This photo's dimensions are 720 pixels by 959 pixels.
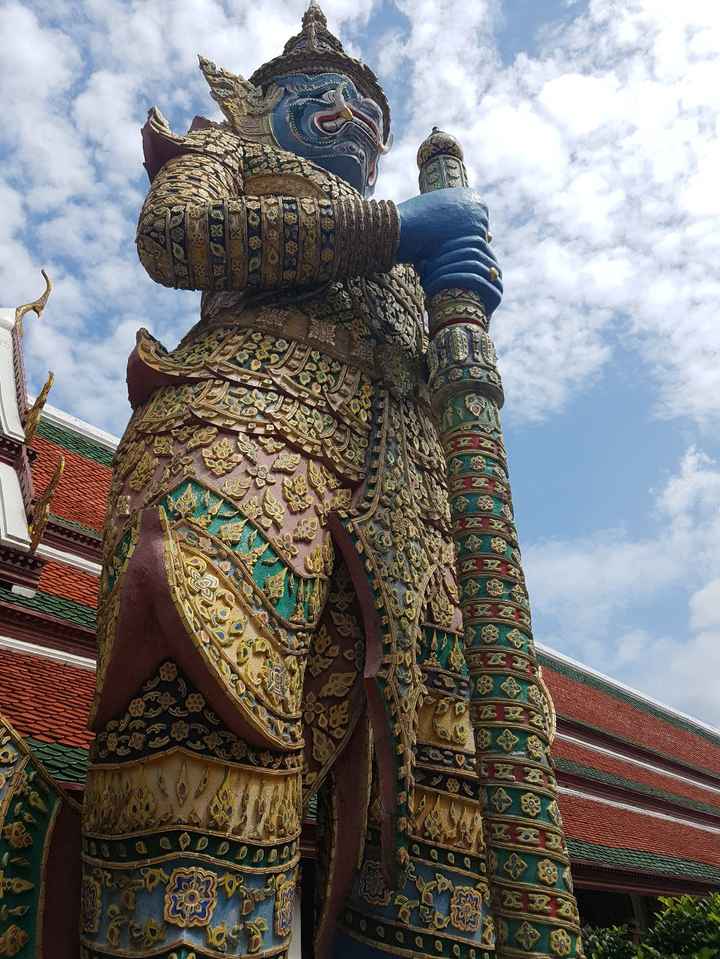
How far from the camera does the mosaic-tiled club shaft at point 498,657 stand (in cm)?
211

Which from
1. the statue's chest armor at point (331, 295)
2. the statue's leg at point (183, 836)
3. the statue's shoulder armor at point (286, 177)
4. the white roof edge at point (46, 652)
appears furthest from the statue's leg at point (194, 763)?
the white roof edge at point (46, 652)

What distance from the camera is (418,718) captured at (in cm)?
278

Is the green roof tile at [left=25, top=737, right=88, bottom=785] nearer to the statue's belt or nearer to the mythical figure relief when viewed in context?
the mythical figure relief

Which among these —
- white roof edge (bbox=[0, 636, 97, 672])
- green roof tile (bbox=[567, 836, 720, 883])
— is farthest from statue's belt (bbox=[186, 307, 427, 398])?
green roof tile (bbox=[567, 836, 720, 883])

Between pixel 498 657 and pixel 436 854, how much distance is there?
2.43ft

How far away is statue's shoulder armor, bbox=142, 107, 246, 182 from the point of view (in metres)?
3.24

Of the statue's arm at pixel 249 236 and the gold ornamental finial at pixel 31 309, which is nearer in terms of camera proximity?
the statue's arm at pixel 249 236

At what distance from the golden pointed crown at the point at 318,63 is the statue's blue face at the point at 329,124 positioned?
8cm

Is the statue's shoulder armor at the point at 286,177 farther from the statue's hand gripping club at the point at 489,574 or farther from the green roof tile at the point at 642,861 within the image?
the green roof tile at the point at 642,861

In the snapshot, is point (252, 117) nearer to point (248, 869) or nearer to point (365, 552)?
point (365, 552)

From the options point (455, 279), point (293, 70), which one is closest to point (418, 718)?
point (455, 279)

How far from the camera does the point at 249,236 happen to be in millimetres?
2855

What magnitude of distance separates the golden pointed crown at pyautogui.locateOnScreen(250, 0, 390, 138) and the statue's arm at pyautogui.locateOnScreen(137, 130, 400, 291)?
1.25 meters

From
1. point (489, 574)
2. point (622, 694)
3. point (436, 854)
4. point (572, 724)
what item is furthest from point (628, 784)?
point (489, 574)
